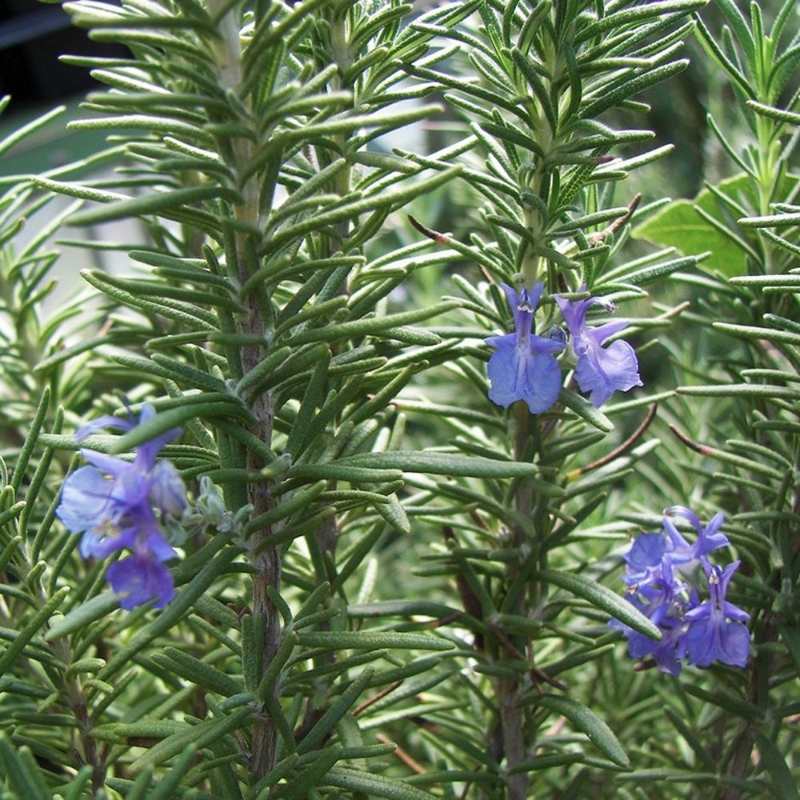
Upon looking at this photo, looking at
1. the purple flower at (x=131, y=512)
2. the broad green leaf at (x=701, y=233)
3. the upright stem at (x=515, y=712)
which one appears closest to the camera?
the purple flower at (x=131, y=512)

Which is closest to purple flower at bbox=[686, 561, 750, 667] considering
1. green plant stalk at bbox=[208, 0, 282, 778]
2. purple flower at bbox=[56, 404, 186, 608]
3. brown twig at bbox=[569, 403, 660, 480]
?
brown twig at bbox=[569, 403, 660, 480]

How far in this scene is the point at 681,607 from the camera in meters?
0.86

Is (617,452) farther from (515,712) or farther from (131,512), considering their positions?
(131,512)

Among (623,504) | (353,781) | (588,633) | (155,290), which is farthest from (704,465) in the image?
(155,290)

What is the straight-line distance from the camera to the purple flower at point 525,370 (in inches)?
30.7

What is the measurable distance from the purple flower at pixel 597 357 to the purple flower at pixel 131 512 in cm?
36

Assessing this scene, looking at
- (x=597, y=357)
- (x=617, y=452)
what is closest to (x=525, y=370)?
(x=597, y=357)

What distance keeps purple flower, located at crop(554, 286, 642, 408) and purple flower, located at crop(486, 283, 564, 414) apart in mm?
31

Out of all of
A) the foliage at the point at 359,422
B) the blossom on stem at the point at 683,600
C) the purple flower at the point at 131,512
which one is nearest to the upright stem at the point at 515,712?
the foliage at the point at 359,422

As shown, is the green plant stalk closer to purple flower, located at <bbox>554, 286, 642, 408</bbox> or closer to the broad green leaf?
purple flower, located at <bbox>554, 286, 642, 408</bbox>

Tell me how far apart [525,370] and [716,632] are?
29 centimetres

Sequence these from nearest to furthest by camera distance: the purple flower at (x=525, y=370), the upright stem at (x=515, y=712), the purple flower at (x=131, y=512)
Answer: the purple flower at (x=131, y=512), the purple flower at (x=525, y=370), the upright stem at (x=515, y=712)

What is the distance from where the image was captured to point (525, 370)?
0.79m

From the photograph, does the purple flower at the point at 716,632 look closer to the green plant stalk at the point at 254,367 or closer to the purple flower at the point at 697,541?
the purple flower at the point at 697,541
